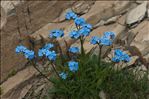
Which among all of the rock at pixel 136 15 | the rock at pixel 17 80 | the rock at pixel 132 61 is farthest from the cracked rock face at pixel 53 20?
the rock at pixel 132 61

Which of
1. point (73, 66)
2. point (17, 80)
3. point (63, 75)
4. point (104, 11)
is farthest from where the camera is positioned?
point (104, 11)

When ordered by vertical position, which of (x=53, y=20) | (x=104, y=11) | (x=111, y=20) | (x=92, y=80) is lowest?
(x=92, y=80)

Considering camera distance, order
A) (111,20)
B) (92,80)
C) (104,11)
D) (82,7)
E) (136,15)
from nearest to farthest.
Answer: (92,80), (136,15), (111,20), (104,11), (82,7)

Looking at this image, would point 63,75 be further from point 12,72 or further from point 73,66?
point 12,72

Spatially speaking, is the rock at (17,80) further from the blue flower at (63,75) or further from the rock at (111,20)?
the rock at (111,20)

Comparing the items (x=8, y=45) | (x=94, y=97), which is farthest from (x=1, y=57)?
(x=94, y=97)

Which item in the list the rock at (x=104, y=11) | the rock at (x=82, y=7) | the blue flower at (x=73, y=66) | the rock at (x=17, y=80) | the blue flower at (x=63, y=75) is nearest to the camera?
the blue flower at (x=73, y=66)

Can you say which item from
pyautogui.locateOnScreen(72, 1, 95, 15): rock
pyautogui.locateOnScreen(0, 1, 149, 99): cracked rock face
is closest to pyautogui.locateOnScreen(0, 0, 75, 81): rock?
pyautogui.locateOnScreen(0, 1, 149, 99): cracked rock face

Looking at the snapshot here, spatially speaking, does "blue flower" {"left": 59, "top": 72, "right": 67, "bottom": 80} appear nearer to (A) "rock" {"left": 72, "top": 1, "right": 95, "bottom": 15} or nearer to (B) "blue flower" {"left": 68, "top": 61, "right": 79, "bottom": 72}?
(B) "blue flower" {"left": 68, "top": 61, "right": 79, "bottom": 72}

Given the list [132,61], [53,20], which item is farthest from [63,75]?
[53,20]

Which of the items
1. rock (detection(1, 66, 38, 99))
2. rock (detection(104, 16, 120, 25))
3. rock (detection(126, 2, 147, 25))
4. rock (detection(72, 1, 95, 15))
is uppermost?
rock (detection(72, 1, 95, 15))
